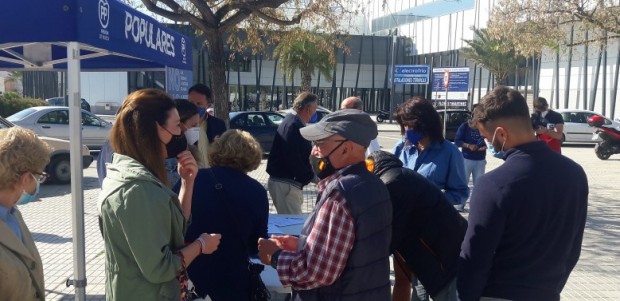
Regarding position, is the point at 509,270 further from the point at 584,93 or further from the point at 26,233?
the point at 584,93

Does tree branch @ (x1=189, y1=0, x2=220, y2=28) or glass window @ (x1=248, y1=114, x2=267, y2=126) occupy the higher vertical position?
tree branch @ (x1=189, y1=0, x2=220, y2=28)

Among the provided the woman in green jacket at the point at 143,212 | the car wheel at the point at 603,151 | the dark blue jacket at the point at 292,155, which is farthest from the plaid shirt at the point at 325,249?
the car wheel at the point at 603,151

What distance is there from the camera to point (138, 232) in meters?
2.29

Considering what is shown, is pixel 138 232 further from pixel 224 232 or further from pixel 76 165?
pixel 76 165

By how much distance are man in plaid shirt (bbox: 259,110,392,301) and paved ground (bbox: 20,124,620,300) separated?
370cm

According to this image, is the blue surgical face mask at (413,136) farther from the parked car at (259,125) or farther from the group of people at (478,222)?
the parked car at (259,125)

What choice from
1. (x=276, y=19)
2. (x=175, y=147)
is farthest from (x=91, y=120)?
(x=175, y=147)

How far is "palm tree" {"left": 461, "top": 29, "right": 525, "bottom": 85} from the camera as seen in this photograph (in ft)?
116

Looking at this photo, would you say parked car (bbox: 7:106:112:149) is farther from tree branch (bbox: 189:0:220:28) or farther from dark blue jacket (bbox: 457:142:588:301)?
dark blue jacket (bbox: 457:142:588:301)

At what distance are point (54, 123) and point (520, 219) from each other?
14.7 m

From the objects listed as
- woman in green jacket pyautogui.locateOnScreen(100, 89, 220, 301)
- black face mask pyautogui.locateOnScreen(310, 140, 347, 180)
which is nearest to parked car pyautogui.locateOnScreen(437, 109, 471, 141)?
black face mask pyautogui.locateOnScreen(310, 140, 347, 180)

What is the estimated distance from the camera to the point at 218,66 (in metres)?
10.7

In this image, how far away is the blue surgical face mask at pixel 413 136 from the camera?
13.2 feet

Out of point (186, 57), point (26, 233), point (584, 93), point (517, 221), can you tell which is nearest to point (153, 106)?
point (26, 233)
